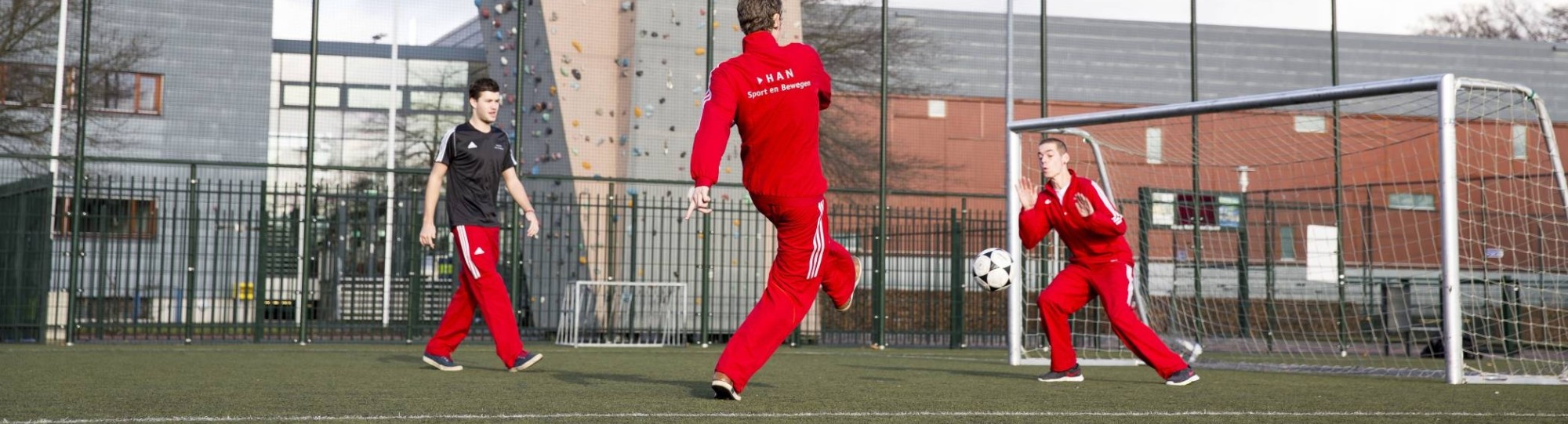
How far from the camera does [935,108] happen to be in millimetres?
19922

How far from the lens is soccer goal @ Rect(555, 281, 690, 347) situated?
13.0 metres

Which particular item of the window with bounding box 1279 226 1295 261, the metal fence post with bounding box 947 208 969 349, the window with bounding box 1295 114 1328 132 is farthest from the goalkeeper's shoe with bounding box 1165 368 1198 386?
the window with bounding box 1295 114 1328 132

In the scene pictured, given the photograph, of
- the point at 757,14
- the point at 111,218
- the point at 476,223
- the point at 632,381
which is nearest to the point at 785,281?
the point at 757,14

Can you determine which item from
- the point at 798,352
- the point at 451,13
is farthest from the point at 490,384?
the point at 451,13

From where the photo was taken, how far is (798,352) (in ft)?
37.8

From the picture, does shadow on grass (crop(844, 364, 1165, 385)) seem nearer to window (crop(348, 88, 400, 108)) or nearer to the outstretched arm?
the outstretched arm

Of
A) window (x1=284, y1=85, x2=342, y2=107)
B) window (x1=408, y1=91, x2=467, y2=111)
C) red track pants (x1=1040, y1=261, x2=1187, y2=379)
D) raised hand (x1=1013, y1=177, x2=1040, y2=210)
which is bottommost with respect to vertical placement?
red track pants (x1=1040, y1=261, x2=1187, y2=379)

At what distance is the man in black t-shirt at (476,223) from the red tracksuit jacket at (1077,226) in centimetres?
267

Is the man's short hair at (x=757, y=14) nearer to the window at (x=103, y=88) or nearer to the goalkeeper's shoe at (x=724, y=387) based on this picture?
the goalkeeper's shoe at (x=724, y=387)

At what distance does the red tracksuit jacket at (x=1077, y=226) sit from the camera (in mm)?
7180

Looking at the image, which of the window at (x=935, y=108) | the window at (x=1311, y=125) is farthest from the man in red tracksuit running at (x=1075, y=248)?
the window at (x=935, y=108)

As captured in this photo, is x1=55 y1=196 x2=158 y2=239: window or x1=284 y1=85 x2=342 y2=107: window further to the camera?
x1=284 y1=85 x2=342 y2=107: window

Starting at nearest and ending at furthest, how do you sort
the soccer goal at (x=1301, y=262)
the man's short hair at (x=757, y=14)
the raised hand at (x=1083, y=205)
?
the man's short hair at (x=757, y=14)
the raised hand at (x=1083, y=205)
the soccer goal at (x=1301, y=262)

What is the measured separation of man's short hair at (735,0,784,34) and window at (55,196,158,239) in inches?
325
